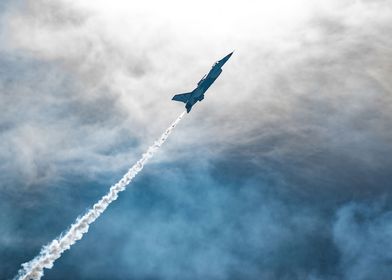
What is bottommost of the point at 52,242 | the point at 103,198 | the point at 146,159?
the point at 52,242

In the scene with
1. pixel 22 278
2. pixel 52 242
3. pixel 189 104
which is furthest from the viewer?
pixel 189 104

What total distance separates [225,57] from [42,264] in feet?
261

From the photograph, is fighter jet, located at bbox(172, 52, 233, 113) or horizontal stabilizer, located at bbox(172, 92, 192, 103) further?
horizontal stabilizer, located at bbox(172, 92, 192, 103)

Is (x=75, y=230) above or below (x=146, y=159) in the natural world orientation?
below

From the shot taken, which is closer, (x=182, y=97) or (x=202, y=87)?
(x=202, y=87)

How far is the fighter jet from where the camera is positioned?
119500 millimetres

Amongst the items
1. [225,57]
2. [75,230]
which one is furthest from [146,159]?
[225,57]

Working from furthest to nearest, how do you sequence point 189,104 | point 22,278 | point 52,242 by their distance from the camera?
point 189,104, point 52,242, point 22,278

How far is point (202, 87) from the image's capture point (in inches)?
4734

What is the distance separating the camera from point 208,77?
392 feet

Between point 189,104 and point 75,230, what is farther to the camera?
point 189,104

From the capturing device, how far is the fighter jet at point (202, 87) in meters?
120

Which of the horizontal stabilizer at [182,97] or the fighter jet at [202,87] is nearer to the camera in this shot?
the fighter jet at [202,87]

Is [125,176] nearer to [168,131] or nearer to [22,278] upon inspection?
[168,131]
